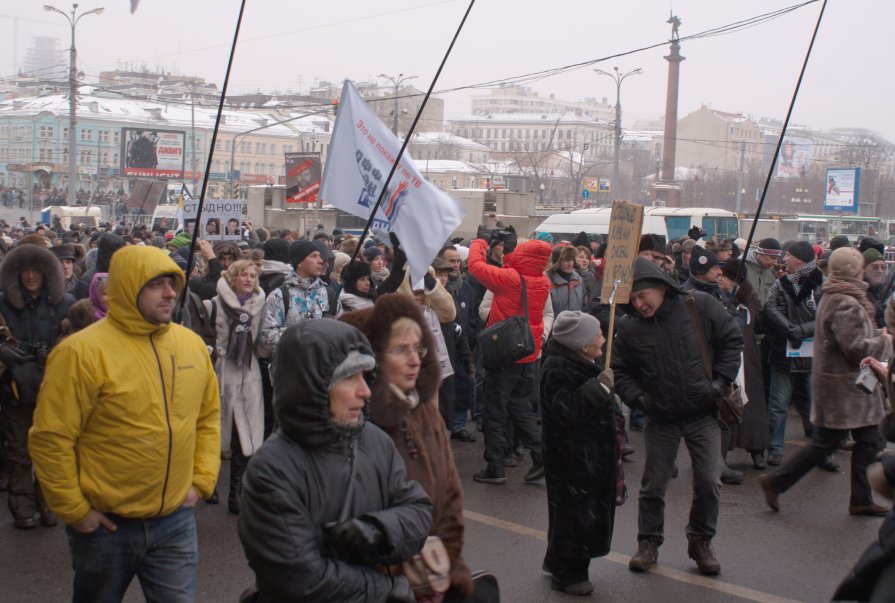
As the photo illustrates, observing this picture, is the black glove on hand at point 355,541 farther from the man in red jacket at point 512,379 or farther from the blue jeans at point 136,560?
the man in red jacket at point 512,379

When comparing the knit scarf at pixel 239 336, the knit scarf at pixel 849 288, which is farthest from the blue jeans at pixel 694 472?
the knit scarf at pixel 239 336

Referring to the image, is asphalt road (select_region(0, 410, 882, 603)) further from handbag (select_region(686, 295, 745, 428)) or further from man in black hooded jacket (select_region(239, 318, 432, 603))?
man in black hooded jacket (select_region(239, 318, 432, 603))

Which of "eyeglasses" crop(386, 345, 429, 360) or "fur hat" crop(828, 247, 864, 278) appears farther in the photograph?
"fur hat" crop(828, 247, 864, 278)

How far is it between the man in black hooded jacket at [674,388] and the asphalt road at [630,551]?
0.22m

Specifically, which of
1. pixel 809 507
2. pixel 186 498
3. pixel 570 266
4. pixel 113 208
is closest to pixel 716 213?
pixel 570 266

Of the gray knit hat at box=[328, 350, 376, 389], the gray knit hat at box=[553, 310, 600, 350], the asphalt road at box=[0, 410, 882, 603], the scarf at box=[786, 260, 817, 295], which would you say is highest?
the scarf at box=[786, 260, 817, 295]

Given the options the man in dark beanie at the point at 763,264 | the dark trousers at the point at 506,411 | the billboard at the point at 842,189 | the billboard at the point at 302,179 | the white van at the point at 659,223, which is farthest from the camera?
the billboard at the point at 842,189

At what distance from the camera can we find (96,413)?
3664 mm

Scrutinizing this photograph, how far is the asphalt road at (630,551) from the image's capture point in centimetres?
544

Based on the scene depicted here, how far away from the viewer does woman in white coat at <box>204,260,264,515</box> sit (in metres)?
6.68

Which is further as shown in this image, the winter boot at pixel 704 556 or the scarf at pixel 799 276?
the scarf at pixel 799 276

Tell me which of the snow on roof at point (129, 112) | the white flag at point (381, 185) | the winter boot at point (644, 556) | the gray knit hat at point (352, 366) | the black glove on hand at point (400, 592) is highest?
the snow on roof at point (129, 112)

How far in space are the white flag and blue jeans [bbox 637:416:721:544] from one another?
171 cm

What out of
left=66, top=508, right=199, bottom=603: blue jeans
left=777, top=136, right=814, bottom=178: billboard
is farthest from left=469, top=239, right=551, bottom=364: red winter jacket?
left=777, top=136, right=814, bottom=178: billboard
